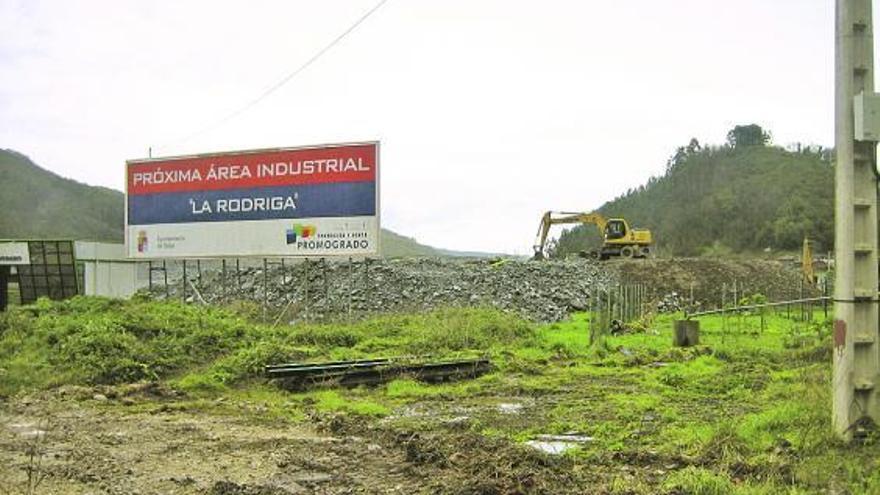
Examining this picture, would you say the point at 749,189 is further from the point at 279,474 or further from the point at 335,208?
the point at 279,474

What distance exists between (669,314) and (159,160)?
18.4 m

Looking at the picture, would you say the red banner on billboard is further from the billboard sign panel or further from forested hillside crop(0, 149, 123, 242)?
forested hillside crop(0, 149, 123, 242)

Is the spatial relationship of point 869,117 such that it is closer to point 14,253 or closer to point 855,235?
point 855,235

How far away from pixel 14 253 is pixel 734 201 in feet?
257

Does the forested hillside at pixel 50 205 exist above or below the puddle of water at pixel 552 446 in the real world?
above

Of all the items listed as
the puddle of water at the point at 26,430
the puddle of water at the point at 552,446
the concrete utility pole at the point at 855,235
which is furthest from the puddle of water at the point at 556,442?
the puddle of water at the point at 26,430

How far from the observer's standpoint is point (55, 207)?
96.2 m

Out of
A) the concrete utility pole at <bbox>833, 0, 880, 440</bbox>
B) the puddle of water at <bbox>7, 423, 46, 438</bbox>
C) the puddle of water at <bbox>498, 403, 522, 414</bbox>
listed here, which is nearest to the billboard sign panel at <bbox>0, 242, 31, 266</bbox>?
the puddle of water at <bbox>7, 423, 46, 438</bbox>

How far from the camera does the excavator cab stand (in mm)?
42906

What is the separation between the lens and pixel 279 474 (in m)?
6.83

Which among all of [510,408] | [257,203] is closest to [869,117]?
[510,408]

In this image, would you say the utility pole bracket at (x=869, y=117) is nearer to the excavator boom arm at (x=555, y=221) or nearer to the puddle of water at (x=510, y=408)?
the puddle of water at (x=510, y=408)

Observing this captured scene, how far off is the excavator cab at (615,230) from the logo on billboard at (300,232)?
24816 millimetres

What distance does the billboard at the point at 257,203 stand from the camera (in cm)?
2072
